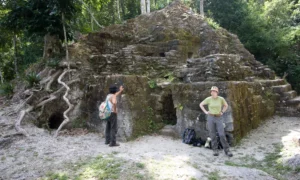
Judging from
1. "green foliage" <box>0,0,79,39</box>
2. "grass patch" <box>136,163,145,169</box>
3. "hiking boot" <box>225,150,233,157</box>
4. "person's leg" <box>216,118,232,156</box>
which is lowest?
"hiking boot" <box>225,150,233,157</box>

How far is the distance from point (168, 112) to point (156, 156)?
9.48 ft

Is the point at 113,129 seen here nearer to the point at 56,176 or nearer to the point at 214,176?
the point at 56,176

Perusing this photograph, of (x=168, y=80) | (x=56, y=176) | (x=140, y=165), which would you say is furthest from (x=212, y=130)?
(x=168, y=80)

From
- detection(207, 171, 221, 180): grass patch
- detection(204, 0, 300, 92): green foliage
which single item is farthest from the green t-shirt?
detection(204, 0, 300, 92): green foliage

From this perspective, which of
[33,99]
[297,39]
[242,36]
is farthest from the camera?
[242,36]

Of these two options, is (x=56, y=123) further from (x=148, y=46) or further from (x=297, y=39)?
(x=297, y=39)

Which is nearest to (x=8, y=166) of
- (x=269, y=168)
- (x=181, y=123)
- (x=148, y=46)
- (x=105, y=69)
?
(x=181, y=123)

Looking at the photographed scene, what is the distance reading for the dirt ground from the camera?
12.8ft

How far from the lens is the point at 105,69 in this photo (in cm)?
970

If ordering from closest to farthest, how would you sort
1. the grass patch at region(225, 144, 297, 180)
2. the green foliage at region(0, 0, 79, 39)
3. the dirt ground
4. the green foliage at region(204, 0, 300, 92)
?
1. the dirt ground
2. the grass patch at region(225, 144, 297, 180)
3. the green foliage at region(0, 0, 79, 39)
4. the green foliage at region(204, 0, 300, 92)

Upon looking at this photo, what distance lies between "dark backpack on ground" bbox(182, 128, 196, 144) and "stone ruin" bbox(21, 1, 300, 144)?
0.49 feet

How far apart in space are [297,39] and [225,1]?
587 cm

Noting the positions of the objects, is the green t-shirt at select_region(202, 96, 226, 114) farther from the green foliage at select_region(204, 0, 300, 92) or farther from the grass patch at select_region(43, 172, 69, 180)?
the green foliage at select_region(204, 0, 300, 92)

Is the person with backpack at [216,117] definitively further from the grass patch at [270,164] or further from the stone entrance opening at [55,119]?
the stone entrance opening at [55,119]
